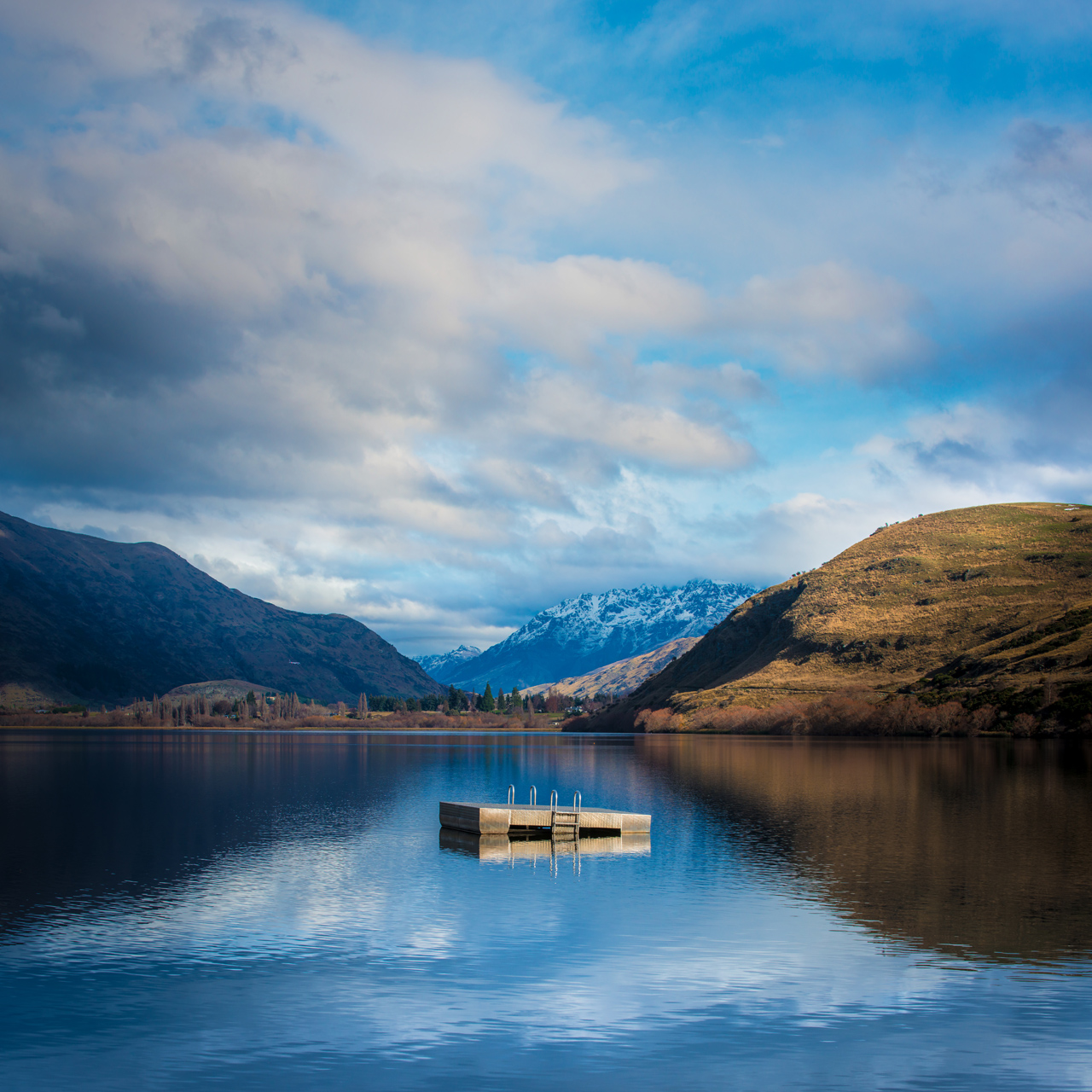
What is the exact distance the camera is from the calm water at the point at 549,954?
22047 millimetres

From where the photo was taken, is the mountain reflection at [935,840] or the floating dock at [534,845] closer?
the mountain reflection at [935,840]

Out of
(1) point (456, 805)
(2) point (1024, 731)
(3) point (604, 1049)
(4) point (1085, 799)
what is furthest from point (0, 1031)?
(2) point (1024, 731)

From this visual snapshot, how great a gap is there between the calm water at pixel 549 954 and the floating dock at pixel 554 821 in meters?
2.45

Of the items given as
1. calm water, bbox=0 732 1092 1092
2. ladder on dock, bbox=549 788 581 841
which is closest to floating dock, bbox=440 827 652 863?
calm water, bbox=0 732 1092 1092

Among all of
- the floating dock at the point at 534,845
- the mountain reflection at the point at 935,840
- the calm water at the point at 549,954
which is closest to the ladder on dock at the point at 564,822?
the floating dock at the point at 534,845

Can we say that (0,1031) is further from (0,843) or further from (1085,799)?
(1085,799)

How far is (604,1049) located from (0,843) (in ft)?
139

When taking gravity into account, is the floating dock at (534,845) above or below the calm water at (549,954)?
below

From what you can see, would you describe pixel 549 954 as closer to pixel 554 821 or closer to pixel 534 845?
pixel 534 845

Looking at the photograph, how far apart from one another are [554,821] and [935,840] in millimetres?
20596

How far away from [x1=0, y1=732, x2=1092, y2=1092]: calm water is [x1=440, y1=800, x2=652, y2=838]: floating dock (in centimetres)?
245

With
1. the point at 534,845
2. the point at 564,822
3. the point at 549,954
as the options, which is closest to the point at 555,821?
the point at 564,822

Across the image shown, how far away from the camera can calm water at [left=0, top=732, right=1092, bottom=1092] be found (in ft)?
72.3

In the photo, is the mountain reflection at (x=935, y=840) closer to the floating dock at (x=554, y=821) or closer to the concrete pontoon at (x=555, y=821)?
the floating dock at (x=554, y=821)
